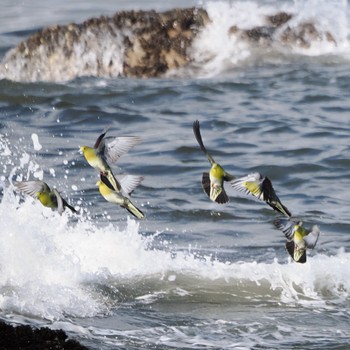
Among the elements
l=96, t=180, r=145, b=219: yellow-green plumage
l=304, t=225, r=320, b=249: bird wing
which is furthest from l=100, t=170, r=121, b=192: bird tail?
l=304, t=225, r=320, b=249: bird wing

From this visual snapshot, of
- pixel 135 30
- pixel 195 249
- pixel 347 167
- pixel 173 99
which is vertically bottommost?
pixel 195 249

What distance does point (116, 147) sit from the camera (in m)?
5.04

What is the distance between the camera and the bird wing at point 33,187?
5230 mm

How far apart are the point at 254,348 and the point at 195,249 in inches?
95.0

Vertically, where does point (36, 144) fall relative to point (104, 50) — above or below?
below

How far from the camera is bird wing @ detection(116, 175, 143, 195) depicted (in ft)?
16.7

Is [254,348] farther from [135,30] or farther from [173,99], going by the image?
[135,30]

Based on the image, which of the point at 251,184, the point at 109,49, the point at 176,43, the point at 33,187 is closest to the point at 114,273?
the point at 33,187

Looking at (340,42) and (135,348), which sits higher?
(340,42)

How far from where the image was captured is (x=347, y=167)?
454 inches

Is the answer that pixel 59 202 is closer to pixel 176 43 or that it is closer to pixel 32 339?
pixel 32 339

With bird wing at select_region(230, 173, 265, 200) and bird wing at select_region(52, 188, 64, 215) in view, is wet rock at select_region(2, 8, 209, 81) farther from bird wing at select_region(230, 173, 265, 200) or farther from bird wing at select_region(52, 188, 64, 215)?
bird wing at select_region(230, 173, 265, 200)

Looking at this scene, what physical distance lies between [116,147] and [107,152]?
0.16 feet

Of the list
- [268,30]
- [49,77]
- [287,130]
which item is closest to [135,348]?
[287,130]
